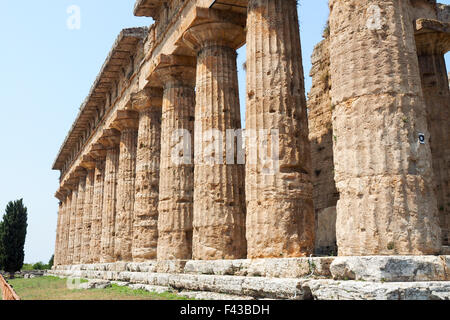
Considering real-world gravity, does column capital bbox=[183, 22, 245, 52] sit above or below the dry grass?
above

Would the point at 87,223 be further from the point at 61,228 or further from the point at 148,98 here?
the point at 61,228

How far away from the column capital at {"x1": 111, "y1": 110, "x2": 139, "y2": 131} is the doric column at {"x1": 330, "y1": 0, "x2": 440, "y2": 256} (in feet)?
45.3

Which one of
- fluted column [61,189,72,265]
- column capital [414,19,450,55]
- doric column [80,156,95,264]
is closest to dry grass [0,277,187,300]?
column capital [414,19,450,55]

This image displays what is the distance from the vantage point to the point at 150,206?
16250 mm

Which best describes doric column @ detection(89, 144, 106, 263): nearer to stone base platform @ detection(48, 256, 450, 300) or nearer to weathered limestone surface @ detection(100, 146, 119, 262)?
weathered limestone surface @ detection(100, 146, 119, 262)

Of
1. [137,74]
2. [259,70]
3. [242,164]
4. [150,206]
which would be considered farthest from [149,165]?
[259,70]

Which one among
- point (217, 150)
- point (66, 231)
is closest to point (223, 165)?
point (217, 150)

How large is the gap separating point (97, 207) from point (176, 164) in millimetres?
11814

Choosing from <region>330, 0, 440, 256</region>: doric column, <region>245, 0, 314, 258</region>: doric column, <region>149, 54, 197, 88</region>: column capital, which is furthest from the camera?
<region>149, 54, 197, 88</region>: column capital

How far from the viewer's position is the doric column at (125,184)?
18.4 m

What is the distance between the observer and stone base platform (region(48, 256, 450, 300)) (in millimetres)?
5422

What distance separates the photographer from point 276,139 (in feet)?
29.7

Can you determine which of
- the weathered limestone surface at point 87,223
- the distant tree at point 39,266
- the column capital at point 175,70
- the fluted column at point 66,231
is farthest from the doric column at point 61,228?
the distant tree at point 39,266
